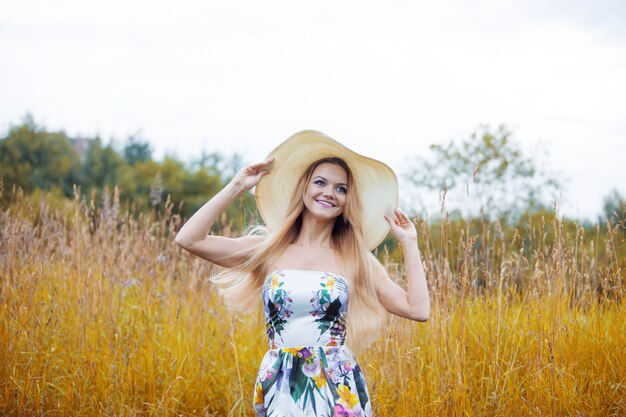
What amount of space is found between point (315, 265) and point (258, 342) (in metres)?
1.99

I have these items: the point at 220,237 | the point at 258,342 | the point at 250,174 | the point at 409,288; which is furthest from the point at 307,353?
the point at 258,342

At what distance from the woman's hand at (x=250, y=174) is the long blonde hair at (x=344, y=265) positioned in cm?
18

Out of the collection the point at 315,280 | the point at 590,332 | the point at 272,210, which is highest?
the point at 272,210

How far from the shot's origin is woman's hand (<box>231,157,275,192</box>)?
295 centimetres

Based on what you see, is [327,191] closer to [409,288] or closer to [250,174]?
[250,174]

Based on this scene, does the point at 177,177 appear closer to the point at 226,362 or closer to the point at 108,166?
the point at 108,166

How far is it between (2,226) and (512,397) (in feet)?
13.2

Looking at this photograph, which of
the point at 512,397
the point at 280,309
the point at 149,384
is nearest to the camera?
the point at 280,309

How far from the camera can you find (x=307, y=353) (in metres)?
2.70

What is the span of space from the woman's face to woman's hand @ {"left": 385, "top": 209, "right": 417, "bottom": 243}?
0.79 feet

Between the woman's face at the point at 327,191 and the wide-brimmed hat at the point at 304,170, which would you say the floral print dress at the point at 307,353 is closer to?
the woman's face at the point at 327,191

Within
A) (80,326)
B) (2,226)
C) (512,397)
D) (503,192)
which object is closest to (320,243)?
(512,397)

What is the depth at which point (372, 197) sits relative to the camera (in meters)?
3.16

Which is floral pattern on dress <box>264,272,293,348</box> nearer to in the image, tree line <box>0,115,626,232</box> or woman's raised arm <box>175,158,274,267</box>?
woman's raised arm <box>175,158,274,267</box>
